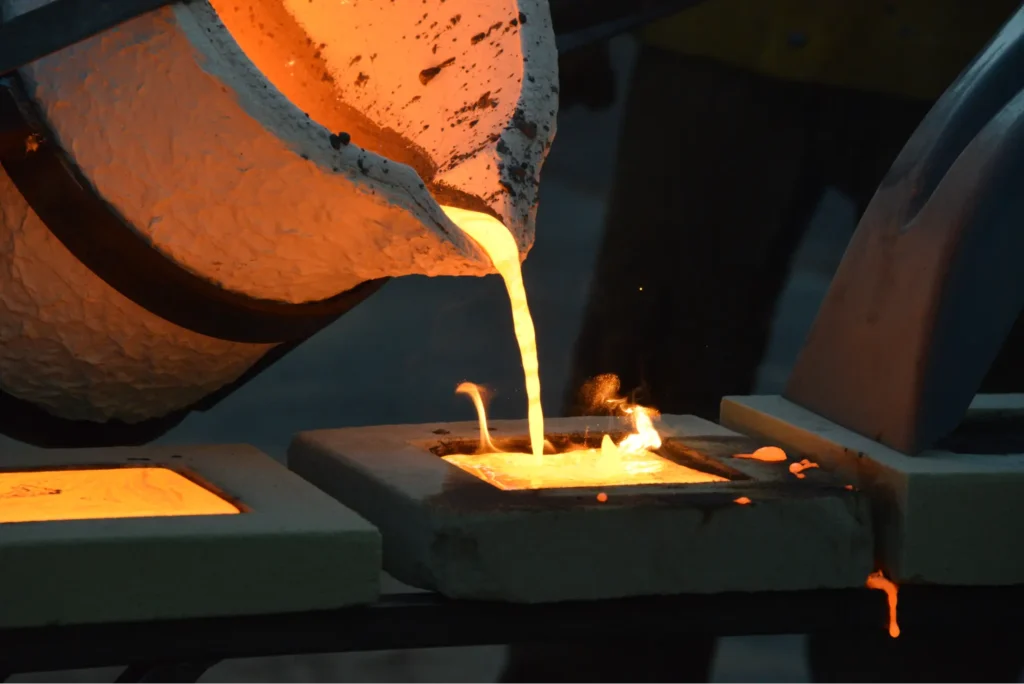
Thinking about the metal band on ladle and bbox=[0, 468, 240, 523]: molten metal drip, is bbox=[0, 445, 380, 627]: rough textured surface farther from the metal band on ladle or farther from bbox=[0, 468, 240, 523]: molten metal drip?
the metal band on ladle

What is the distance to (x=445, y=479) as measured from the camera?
4.29 ft

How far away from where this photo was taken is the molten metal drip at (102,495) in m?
1.26

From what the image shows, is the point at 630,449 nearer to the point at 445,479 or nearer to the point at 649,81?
the point at 445,479

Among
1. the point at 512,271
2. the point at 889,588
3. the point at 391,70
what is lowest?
the point at 889,588

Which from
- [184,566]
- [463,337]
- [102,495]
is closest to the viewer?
[184,566]

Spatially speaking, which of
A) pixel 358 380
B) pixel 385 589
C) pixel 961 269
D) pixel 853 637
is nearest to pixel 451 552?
pixel 385 589

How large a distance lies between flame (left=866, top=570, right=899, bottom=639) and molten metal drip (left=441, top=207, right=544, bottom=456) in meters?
0.37

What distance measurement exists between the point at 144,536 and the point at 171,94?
39 centimetres

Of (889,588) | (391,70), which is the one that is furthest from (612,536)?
(391,70)

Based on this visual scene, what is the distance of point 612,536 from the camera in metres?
1.20

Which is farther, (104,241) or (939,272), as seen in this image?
(939,272)

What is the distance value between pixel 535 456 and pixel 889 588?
401 mm

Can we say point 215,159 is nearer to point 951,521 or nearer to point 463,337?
point 951,521

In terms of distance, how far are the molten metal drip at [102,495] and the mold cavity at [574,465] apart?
0.26 meters
